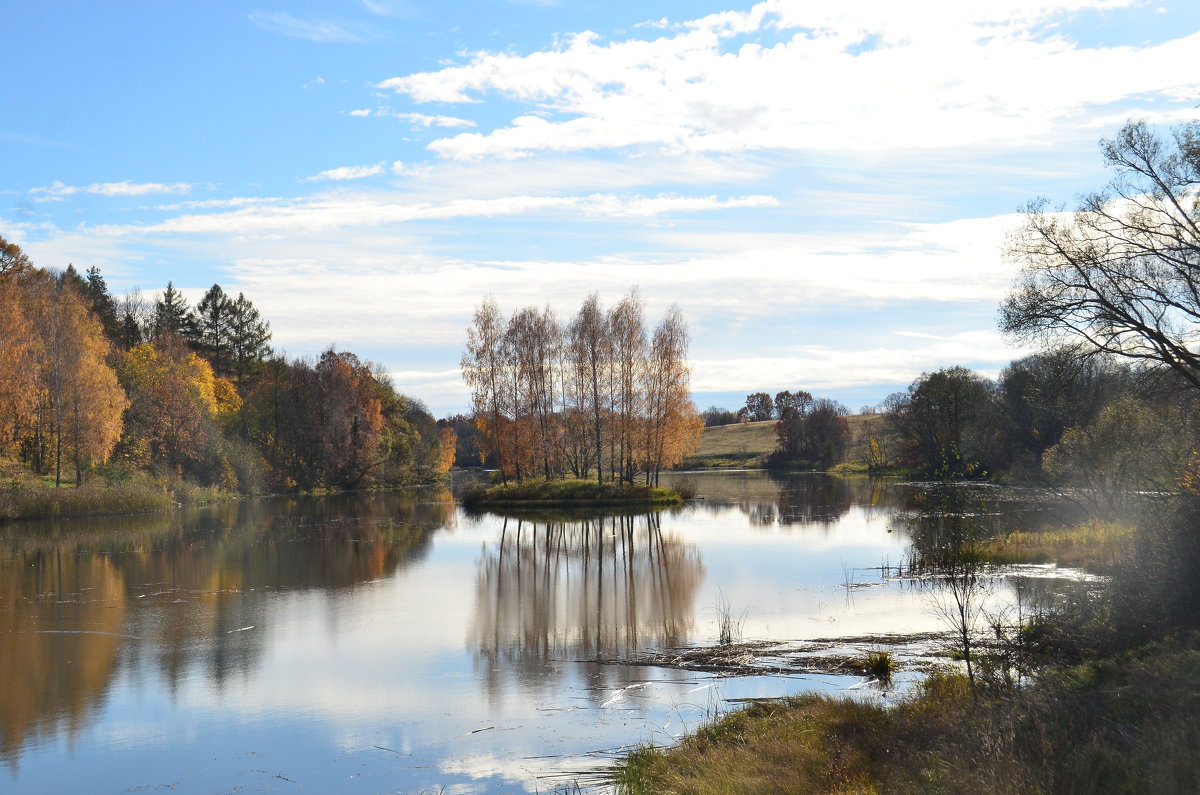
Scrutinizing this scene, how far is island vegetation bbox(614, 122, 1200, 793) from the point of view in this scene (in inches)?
280

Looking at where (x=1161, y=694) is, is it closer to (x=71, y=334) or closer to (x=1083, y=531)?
(x=1083, y=531)

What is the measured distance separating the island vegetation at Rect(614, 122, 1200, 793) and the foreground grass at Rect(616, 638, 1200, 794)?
0.08 ft

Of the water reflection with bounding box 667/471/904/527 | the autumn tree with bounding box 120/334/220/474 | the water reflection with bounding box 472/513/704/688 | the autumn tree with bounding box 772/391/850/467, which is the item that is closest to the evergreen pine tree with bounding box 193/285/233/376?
the autumn tree with bounding box 120/334/220/474

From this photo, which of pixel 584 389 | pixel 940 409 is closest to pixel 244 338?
pixel 584 389

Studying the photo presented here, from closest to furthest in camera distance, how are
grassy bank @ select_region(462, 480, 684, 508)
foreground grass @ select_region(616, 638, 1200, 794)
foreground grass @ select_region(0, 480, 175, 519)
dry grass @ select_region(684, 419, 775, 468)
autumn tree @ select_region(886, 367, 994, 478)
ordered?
1. foreground grass @ select_region(616, 638, 1200, 794)
2. foreground grass @ select_region(0, 480, 175, 519)
3. grassy bank @ select_region(462, 480, 684, 508)
4. autumn tree @ select_region(886, 367, 994, 478)
5. dry grass @ select_region(684, 419, 775, 468)

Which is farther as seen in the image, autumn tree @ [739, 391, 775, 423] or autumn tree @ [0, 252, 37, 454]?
autumn tree @ [739, 391, 775, 423]

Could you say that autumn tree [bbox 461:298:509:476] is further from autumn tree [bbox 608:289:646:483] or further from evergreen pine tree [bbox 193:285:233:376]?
evergreen pine tree [bbox 193:285:233:376]

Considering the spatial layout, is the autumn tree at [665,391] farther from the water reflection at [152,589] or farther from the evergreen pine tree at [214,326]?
the evergreen pine tree at [214,326]

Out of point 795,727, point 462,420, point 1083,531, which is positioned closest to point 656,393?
point 1083,531

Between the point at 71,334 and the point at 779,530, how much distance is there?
3517 cm

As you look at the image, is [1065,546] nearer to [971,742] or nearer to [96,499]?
[971,742]

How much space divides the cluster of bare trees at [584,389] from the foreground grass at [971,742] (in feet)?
128

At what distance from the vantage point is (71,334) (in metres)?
45.1

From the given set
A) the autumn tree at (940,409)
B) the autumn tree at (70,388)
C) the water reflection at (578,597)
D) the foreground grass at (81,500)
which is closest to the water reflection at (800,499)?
the autumn tree at (940,409)
